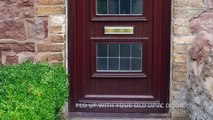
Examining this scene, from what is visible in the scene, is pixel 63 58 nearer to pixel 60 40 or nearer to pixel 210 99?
pixel 60 40

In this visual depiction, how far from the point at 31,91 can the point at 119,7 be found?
200 centimetres

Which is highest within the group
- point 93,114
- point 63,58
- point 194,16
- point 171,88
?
point 194,16

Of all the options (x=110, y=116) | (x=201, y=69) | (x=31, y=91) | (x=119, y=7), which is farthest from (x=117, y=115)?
(x=31, y=91)

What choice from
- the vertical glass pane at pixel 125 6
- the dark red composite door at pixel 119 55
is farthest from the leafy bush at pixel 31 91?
the vertical glass pane at pixel 125 6

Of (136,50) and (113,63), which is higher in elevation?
(136,50)

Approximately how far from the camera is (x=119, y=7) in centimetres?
549

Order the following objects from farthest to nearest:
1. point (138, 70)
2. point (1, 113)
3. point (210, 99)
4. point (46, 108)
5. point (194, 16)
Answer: point (138, 70)
point (194, 16)
point (210, 99)
point (46, 108)
point (1, 113)

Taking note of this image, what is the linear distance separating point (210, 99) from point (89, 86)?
192 cm

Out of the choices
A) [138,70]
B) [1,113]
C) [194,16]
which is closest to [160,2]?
[194,16]

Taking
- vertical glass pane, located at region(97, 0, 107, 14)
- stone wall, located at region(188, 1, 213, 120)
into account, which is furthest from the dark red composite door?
stone wall, located at region(188, 1, 213, 120)

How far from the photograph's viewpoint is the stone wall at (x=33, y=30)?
5.26 m

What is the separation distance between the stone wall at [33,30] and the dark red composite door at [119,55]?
264mm

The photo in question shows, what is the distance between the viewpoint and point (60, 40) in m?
5.28

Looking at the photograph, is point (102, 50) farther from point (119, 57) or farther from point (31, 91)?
point (31, 91)
